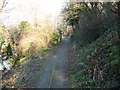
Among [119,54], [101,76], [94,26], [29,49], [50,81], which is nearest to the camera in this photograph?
[119,54]

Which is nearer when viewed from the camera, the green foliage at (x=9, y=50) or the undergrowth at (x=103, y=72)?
the undergrowth at (x=103, y=72)

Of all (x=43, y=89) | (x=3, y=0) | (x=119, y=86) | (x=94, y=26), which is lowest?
(x=43, y=89)

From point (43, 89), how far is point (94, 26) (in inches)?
208

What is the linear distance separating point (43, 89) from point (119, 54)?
3.79 m

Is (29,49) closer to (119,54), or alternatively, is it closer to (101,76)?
(101,76)

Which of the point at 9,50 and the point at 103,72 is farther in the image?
the point at 9,50

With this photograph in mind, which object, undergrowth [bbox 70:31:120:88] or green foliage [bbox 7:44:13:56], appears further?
green foliage [bbox 7:44:13:56]

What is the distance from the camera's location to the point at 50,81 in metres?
6.71

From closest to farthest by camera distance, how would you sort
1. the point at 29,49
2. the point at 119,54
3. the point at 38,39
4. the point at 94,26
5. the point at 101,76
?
1. the point at 119,54
2. the point at 101,76
3. the point at 94,26
4. the point at 29,49
5. the point at 38,39

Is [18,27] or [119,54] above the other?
[18,27]

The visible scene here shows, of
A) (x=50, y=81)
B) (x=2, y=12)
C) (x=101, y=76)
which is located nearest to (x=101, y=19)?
(x=101, y=76)

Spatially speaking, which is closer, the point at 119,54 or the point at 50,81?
the point at 119,54

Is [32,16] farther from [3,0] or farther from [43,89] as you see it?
[43,89]

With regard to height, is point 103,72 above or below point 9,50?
above
